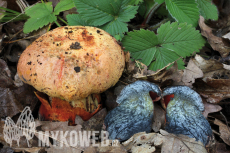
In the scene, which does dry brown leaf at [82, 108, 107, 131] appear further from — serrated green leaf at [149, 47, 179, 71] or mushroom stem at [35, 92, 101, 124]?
serrated green leaf at [149, 47, 179, 71]

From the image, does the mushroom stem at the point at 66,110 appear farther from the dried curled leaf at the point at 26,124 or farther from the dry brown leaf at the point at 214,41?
the dry brown leaf at the point at 214,41

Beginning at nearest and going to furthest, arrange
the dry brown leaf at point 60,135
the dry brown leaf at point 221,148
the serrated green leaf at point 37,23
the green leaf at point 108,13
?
the dry brown leaf at point 60,135 < the dry brown leaf at point 221,148 < the green leaf at point 108,13 < the serrated green leaf at point 37,23

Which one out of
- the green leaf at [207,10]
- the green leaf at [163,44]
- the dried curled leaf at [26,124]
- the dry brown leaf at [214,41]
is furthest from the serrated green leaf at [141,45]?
the dried curled leaf at [26,124]

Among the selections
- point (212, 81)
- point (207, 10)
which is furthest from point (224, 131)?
point (207, 10)

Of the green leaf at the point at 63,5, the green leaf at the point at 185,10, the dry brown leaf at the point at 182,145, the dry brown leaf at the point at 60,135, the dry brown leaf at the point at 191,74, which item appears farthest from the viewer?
the green leaf at the point at 63,5

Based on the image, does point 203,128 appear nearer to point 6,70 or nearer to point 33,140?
point 33,140

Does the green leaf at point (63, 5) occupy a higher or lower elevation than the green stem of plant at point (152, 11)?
higher

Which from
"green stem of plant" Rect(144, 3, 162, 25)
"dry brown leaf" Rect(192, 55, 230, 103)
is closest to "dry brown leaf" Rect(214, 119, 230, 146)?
"dry brown leaf" Rect(192, 55, 230, 103)
